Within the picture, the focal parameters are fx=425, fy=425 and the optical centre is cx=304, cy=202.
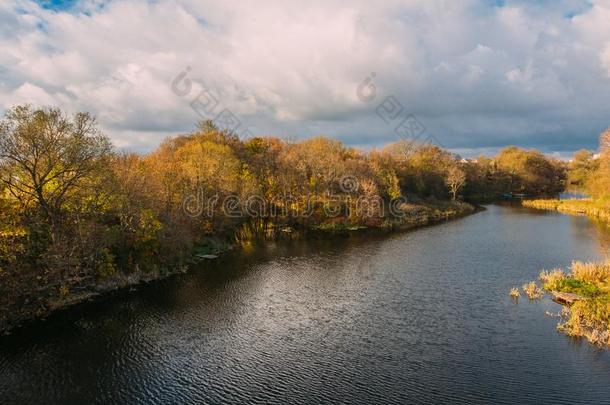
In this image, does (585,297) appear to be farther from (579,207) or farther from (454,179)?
(454,179)

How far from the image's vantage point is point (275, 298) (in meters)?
35.6

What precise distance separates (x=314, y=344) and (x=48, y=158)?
25.6m

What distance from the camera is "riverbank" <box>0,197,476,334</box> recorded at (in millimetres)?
29812

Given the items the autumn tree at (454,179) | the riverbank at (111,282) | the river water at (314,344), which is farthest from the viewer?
the autumn tree at (454,179)

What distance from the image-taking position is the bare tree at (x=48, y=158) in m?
32.4

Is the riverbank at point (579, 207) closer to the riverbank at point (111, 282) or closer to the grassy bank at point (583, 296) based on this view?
the riverbank at point (111, 282)

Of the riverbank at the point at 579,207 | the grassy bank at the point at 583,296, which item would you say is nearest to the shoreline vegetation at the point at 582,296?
the grassy bank at the point at 583,296

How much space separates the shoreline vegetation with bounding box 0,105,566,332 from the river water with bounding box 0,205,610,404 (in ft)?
11.3

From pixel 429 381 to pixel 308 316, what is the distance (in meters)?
11.2

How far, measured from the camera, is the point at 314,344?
2658cm

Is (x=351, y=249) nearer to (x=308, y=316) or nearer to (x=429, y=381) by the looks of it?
(x=308, y=316)

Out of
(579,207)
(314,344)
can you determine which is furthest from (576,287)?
(579,207)

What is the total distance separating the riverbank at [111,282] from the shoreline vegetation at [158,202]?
0.10 metres

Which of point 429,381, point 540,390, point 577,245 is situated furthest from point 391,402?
point 577,245
